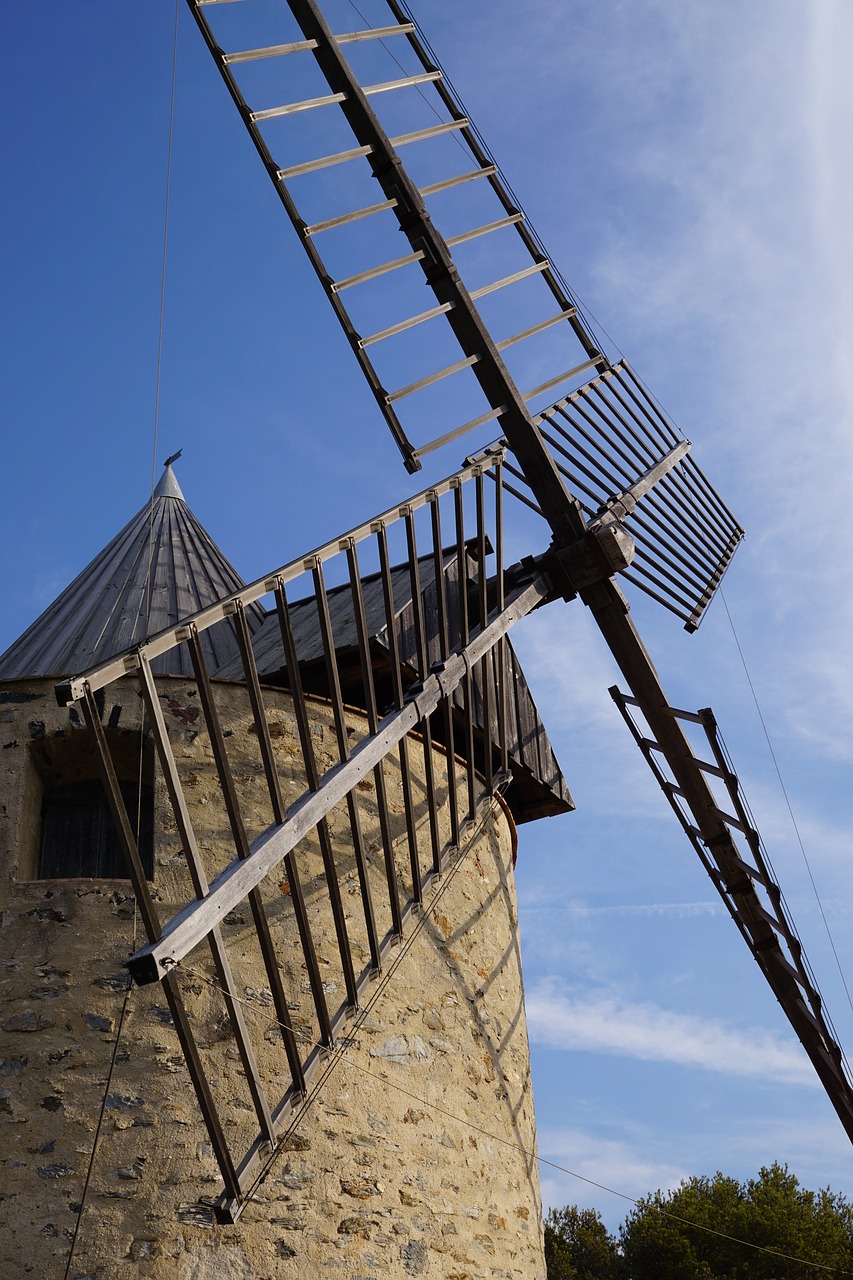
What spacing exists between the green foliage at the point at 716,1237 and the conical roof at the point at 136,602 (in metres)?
5.71

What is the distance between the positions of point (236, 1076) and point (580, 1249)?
7.76m

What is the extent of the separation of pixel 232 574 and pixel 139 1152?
5075 mm

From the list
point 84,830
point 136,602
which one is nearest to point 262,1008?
point 84,830

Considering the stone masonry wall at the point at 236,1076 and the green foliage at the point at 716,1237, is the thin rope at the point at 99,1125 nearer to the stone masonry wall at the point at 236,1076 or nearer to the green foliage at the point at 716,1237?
the stone masonry wall at the point at 236,1076

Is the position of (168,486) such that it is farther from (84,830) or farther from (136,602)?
(84,830)

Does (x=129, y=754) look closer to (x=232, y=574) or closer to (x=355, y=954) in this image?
(x=355, y=954)

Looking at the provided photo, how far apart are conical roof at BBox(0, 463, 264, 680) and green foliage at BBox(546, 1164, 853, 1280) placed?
5707mm

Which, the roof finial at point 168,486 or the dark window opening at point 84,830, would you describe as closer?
the dark window opening at point 84,830

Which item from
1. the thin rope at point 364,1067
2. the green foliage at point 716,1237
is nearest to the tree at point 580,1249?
the green foliage at point 716,1237

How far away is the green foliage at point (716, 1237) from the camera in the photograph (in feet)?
32.9

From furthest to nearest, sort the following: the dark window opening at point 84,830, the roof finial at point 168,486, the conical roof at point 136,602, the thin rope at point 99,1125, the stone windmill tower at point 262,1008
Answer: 1. the roof finial at point 168,486
2. the conical roof at point 136,602
3. the dark window opening at point 84,830
4. the stone windmill tower at point 262,1008
5. the thin rope at point 99,1125

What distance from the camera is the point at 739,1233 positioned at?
34.4 feet

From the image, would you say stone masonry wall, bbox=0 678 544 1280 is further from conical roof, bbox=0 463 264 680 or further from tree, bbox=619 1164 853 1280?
tree, bbox=619 1164 853 1280

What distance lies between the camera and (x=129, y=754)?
5254 mm
